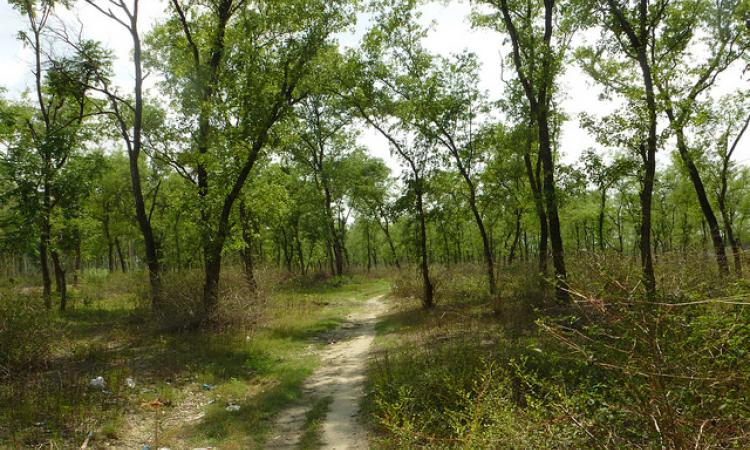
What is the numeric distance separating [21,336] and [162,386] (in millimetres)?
3258

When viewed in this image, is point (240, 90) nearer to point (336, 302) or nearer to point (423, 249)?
point (423, 249)

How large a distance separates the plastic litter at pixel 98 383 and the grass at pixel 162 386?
0.51ft

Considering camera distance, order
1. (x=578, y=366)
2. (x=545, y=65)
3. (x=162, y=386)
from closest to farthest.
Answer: (x=578, y=366), (x=162, y=386), (x=545, y=65)

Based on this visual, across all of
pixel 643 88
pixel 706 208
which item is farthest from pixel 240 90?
pixel 706 208

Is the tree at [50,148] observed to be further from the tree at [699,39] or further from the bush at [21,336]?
the tree at [699,39]

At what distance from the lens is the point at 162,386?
9.62m

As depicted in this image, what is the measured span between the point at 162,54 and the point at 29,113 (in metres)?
7.65

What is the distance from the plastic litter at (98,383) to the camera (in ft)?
29.3

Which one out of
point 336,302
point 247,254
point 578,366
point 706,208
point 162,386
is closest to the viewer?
point 578,366

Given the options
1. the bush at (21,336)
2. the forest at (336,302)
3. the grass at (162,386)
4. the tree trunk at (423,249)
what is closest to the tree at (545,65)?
the forest at (336,302)

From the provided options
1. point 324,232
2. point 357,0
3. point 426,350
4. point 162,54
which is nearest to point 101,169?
point 162,54

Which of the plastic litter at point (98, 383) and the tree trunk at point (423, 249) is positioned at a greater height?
the tree trunk at point (423, 249)

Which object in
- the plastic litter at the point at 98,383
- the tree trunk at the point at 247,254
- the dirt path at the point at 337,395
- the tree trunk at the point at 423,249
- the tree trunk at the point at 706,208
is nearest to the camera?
the dirt path at the point at 337,395

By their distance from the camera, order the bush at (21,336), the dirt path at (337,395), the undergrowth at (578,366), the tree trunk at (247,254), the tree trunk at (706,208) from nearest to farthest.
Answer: the undergrowth at (578,366) < the dirt path at (337,395) < the bush at (21,336) < the tree trunk at (706,208) < the tree trunk at (247,254)
